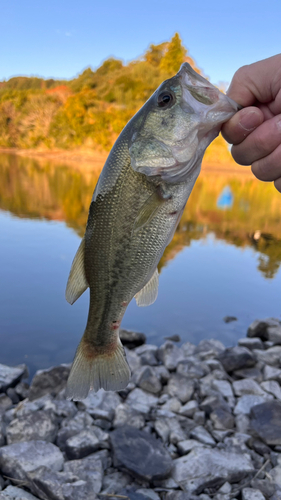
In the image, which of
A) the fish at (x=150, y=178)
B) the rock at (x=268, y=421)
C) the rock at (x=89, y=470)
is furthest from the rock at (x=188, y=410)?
the fish at (x=150, y=178)

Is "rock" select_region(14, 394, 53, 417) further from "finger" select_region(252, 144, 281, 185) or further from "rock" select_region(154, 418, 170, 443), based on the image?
"finger" select_region(252, 144, 281, 185)

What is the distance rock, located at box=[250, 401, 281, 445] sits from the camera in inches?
126

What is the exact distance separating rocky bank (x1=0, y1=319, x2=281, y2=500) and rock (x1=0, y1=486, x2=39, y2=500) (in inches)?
0.4

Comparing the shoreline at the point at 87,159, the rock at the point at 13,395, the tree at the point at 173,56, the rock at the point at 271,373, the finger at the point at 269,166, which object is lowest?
the rock at the point at 13,395

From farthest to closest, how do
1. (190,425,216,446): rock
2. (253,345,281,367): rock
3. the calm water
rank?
the calm water < (253,345,281,367): rock < (190,425,216,446): rock

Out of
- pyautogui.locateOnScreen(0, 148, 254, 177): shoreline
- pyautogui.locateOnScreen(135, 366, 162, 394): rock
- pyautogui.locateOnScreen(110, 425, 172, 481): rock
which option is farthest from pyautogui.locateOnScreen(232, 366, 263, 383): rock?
pyautogui.locateOnScreen(0, 148, 254, 177): shoreline

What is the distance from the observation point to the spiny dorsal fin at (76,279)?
1.96 m

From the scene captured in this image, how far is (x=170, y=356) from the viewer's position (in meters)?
4.52

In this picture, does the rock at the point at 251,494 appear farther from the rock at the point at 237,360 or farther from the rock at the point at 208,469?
the rock at the point at 237,360

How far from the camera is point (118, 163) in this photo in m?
1.79

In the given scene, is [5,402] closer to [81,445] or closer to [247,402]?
[81,445]

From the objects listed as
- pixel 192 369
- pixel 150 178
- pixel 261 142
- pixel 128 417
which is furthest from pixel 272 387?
pixel 150 178

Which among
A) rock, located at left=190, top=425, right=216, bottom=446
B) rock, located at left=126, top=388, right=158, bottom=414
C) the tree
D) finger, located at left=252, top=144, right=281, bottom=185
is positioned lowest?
rock, located at left=190, top=425, right=216, bottom=446

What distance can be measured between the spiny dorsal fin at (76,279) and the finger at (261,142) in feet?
3.35
